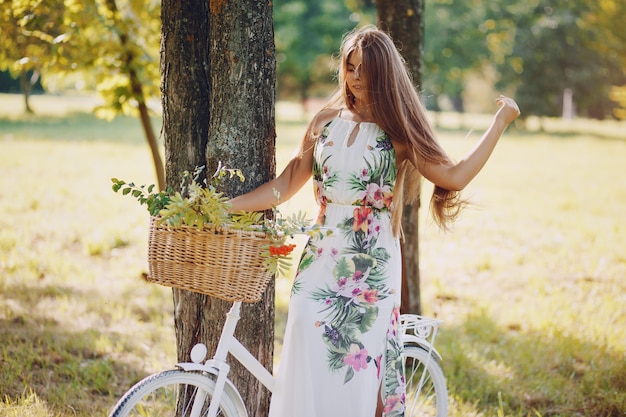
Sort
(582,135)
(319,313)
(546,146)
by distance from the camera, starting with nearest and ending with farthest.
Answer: (319,313), (546,146), (582,135)

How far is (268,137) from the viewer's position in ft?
9.97

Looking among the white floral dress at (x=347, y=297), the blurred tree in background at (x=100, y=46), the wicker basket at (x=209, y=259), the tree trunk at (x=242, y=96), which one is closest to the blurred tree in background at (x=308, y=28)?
the blurred tree in background at (x=100, y=46)

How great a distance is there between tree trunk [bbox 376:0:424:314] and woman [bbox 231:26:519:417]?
184 cm

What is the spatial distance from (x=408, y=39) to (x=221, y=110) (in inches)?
86.0

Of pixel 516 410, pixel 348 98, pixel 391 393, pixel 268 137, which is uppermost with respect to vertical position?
pixel 348 98

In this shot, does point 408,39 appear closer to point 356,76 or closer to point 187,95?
point 356,76

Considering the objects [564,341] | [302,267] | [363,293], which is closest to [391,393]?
[363,293]

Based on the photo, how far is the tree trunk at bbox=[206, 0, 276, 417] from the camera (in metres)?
2.89

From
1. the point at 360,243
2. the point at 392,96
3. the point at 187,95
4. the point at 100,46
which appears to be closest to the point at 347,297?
the point at 360,243

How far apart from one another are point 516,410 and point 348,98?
246 cm

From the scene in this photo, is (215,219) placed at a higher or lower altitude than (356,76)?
lower

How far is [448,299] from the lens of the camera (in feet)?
20.7

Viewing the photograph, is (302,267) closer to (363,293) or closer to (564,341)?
(363,293)

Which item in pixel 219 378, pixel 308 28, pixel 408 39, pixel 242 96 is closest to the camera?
pixel 219 378
